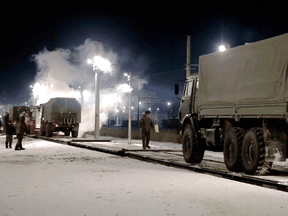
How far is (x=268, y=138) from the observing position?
12.2 meters

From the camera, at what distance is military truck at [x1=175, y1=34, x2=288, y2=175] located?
12109mm

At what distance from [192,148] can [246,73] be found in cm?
393

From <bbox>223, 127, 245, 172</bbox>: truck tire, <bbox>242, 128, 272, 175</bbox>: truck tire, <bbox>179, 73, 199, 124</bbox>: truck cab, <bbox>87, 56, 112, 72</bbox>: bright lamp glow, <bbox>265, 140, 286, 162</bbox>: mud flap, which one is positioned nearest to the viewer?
<bbox>265, 140, 286, 162</bbox>: mud flap

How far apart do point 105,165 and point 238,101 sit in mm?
5076

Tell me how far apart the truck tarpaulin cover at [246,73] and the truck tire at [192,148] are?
1.29 meters

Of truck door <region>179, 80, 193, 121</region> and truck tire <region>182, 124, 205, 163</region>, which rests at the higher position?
truck door <region>179, 80, 193, 121</region>

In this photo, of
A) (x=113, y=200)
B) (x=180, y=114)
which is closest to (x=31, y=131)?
(x=180, y=114)

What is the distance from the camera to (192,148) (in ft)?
53.9

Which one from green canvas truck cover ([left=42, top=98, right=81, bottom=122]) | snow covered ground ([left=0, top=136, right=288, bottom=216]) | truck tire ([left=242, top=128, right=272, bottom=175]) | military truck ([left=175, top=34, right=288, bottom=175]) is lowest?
snow covered ground ([left=0, top=136, right=288, bottom=216])

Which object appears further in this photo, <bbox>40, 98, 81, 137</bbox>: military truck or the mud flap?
<bbox>40, 98, 81, 137</bbox>: military truck

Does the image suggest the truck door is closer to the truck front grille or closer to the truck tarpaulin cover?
the truck tarpaulin cover

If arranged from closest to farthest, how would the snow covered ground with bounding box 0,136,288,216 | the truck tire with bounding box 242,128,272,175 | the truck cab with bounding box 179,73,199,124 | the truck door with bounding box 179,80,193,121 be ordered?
the snow covered ground with bounding box 0,136,288,216, the truck tire with bounding box 242,128,272,175, the truck cab with bounding box 179,73,199,124, the truck door with bounding box 179,80,193,121

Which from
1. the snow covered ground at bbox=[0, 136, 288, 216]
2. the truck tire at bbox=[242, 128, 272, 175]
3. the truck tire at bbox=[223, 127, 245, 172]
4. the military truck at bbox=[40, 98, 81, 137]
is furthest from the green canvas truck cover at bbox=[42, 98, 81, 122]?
the truck tire at bbox=[242, 128, 272, 175]

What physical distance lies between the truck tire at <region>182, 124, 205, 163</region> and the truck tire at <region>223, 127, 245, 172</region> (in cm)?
225
